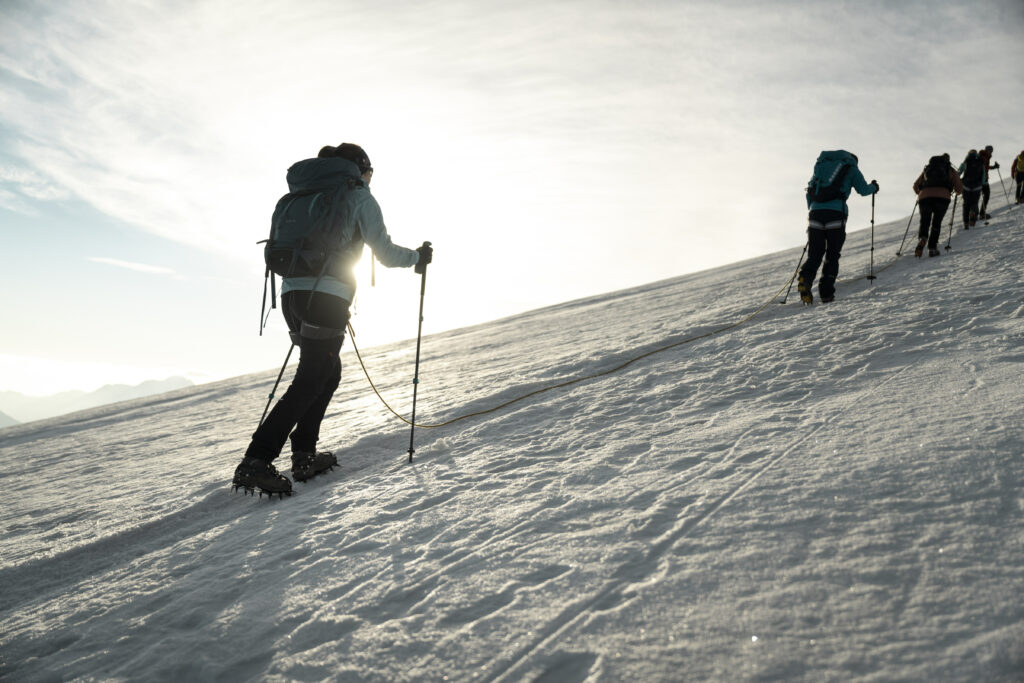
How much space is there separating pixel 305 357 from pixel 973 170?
14.5 m

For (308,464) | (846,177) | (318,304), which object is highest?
(846,177)

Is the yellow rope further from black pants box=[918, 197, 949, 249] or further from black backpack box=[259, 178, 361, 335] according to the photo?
black pants box=[918, 197, 949, 249]

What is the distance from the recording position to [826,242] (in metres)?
7.37

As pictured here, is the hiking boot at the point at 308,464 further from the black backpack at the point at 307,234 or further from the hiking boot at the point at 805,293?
the hiking boot at the point at 805,293

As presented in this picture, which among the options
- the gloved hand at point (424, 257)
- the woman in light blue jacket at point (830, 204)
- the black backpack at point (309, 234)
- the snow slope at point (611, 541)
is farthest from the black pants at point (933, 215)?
the black backpack at point (309, 234)

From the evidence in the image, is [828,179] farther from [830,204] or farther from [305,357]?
[305,357]

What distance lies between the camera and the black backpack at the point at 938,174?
9.20 meters

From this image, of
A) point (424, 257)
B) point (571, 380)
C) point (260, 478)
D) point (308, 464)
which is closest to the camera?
point (260, 478)

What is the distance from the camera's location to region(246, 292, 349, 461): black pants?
11.9 feet

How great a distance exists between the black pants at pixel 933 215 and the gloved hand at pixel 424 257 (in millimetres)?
9000

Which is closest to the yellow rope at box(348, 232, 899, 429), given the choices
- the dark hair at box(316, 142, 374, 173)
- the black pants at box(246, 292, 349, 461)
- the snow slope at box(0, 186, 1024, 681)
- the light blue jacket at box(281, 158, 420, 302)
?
the snow slope at box(0, 186, 1024, 681)

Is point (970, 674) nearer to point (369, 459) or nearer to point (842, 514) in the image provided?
point (842, 514)

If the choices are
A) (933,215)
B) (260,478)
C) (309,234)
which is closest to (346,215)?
(309,234)

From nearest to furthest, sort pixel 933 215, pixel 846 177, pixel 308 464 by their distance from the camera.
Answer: pixel 308 464 < pixel 846 177 < pixel 933 215
